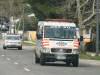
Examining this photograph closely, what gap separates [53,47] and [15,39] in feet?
93.6

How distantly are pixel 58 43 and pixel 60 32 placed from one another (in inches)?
39.5

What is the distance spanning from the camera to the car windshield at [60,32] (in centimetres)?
3066

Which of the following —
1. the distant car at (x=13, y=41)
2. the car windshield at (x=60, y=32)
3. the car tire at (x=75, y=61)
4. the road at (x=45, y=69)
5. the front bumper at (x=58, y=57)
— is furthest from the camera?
the distant car at (x=13, y=41)

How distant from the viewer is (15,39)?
58.4 metres

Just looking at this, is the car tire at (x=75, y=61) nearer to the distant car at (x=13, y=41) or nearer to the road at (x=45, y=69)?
the road at (x=45, y=69)

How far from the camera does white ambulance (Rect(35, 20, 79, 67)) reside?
98.9ft

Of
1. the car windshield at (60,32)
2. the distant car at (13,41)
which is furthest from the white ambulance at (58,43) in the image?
the distant car at (13,41)

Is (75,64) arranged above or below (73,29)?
below

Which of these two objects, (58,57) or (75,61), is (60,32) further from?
(75,61)

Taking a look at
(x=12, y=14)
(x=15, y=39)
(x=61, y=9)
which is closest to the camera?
(x=61, y=9)

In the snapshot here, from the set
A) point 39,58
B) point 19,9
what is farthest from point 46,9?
point 19,9

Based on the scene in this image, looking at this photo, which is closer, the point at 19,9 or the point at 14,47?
the point at 14,47

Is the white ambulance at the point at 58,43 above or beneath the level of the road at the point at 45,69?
above

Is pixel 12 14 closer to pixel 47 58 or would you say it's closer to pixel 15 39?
pixel 15 39
